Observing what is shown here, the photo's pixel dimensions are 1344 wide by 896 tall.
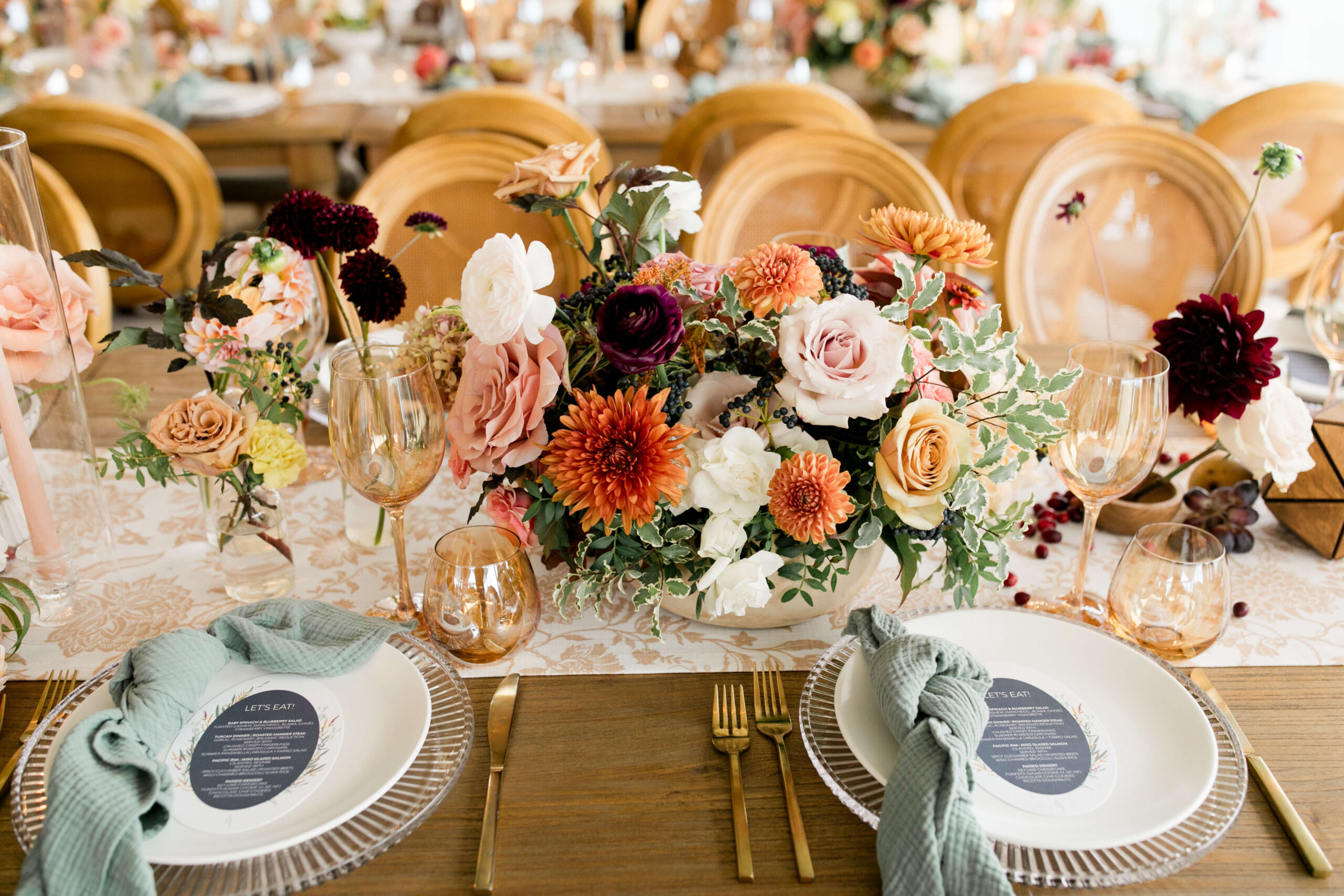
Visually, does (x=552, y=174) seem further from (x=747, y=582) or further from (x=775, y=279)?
(x=747, y=582)

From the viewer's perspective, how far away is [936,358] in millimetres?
797

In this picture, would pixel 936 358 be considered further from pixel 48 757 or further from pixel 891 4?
pixel 891 4

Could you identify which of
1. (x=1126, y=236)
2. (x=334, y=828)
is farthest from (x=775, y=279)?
(x=1126, y=236)

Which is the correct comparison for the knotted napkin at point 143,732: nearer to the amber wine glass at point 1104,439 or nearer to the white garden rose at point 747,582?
the white garden rose at point 747,582

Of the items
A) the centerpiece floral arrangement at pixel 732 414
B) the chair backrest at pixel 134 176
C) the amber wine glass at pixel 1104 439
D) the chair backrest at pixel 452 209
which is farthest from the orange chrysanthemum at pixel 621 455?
the chair backrest at pixel 134 176

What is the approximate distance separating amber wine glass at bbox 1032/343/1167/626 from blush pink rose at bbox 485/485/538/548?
18.2 inches

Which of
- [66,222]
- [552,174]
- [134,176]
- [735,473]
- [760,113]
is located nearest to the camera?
[735,473]

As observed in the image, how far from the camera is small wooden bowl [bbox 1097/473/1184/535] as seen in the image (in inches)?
41.0

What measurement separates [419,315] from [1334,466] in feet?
3.01

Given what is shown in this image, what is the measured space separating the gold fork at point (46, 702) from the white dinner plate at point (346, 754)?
0.05 m

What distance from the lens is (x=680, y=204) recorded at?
91 cm

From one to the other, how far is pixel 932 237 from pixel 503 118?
52.1 inches

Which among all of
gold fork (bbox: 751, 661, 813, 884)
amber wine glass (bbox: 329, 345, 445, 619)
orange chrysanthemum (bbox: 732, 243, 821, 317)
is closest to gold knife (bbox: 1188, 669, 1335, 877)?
gold fork (bbox: 751, 661, 813, 884)

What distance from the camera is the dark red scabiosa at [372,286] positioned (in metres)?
0.82
